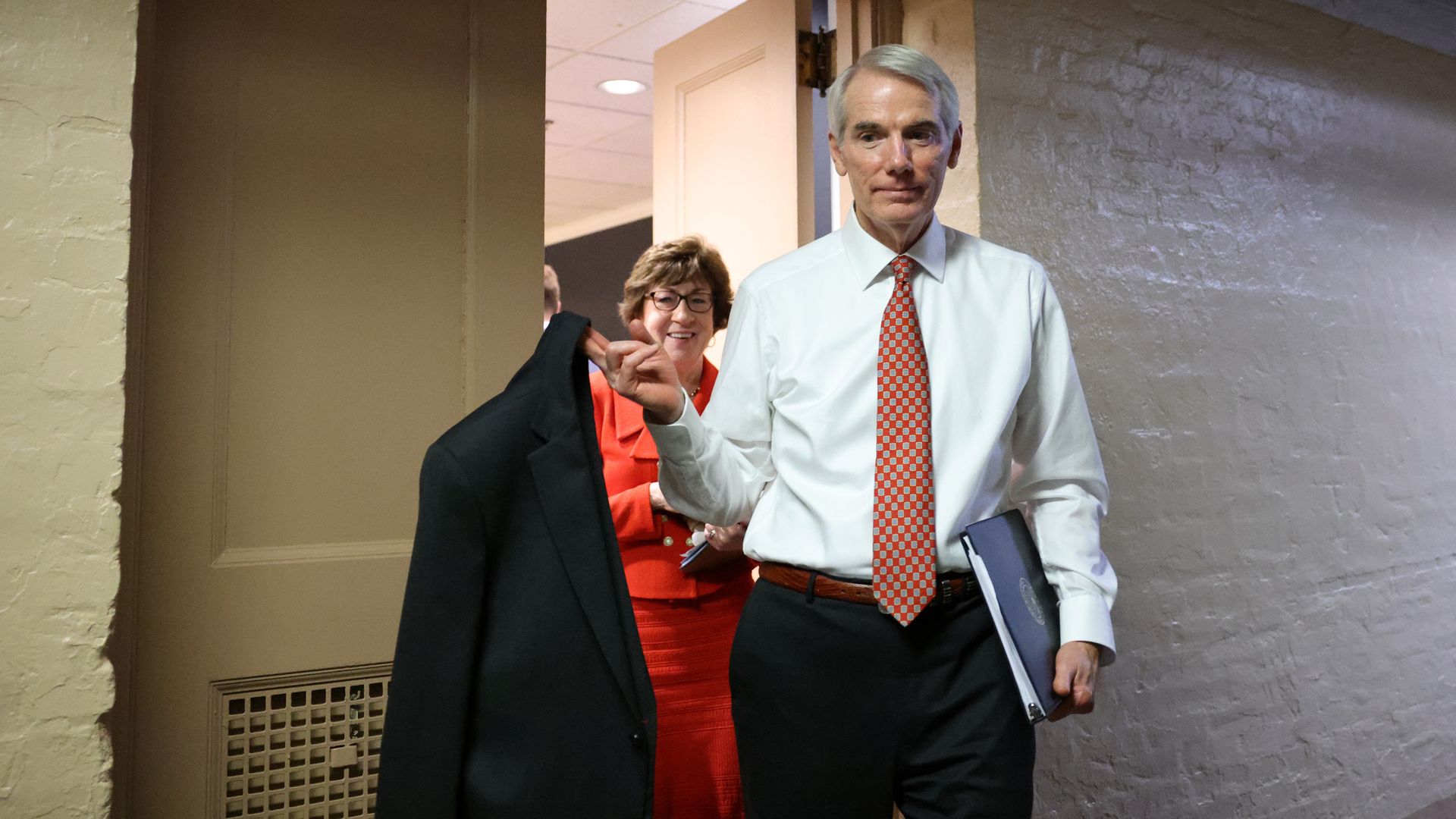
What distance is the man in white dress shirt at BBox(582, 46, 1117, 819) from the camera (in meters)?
1.45

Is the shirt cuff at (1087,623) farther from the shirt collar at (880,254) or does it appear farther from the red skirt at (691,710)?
the red skirt at (691,710)

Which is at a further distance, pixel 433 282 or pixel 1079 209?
pixel 1079 209

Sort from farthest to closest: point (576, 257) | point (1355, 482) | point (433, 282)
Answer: point (576, 257) → point (1355, 482) → point (433, 282)

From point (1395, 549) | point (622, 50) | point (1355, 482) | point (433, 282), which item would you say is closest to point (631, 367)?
point (433, 282)

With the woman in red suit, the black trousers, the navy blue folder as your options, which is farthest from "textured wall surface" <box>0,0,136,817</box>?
the navy blue folder

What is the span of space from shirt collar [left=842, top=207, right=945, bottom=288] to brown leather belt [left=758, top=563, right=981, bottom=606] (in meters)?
0.45

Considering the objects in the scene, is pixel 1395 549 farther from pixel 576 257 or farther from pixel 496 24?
pixel 576 257

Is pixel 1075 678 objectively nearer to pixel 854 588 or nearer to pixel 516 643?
pixel 854 588

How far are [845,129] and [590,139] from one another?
552 cm

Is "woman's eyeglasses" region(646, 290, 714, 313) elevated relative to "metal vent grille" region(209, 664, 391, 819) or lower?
elevated

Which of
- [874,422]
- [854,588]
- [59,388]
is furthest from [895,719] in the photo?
[59,388]

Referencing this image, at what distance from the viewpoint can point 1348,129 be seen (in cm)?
334

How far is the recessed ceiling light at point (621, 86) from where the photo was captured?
5.68m

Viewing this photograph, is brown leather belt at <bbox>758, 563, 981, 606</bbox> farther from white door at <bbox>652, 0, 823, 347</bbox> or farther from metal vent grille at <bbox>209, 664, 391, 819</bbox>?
white door at <bbox>652, 0, 823, 347</bbox>
